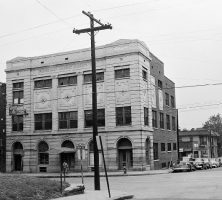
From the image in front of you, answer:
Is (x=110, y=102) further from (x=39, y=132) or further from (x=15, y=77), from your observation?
(x=15, y=77)

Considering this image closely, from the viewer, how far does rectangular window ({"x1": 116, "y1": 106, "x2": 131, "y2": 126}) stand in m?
45.9

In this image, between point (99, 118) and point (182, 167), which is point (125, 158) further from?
point (182, 167)

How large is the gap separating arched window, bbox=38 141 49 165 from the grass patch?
30.9m

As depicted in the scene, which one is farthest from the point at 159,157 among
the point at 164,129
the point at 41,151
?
the point at 41,151

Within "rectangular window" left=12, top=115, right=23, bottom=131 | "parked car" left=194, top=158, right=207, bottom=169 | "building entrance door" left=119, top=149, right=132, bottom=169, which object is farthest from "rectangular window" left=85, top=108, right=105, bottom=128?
"parked car" left=194, top=158, right=207, bottom=169

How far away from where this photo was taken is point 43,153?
166 ft

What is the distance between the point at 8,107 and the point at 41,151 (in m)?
7.36

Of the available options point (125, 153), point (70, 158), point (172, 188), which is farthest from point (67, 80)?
point (172, 188)

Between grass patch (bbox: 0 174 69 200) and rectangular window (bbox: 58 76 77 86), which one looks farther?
rectangular window (bbox: 58 76 77 86)

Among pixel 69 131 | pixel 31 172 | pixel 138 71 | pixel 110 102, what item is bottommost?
pixel 31 172

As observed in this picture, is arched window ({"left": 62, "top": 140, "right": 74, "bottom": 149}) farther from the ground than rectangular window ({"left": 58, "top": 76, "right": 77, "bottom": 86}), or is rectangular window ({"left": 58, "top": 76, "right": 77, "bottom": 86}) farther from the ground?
rectangular window ({"left": 58, "top": 76, "right": 77, "bottom": 86})

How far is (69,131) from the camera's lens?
48.8m

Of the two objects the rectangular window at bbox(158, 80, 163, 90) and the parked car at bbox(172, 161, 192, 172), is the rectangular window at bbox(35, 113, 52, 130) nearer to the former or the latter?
the rectangular window at bbox(158, 80, 163, 90)

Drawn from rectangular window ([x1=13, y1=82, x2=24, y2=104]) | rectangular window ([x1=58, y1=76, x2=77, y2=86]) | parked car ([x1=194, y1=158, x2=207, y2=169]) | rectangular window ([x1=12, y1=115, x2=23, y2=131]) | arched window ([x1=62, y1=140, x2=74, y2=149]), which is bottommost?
parked car ([x1=194, y1=158, x2=207, y2=169])
